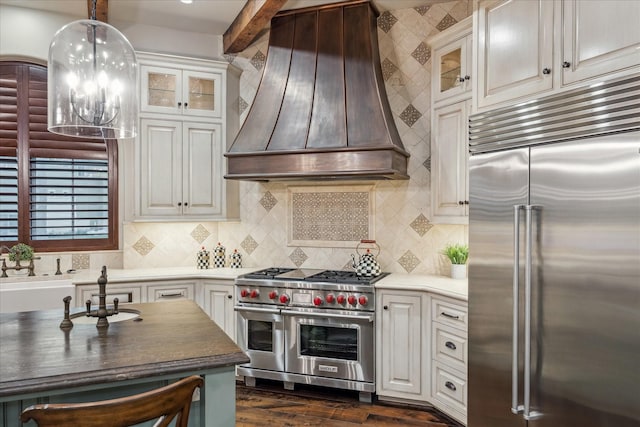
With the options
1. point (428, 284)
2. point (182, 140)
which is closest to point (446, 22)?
point (428, 284)

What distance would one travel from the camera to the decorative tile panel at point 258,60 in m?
4.36

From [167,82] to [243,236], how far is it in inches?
62.7

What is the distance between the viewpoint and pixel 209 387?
166 centimetres

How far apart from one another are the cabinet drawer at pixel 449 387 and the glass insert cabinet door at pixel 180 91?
2.90 m

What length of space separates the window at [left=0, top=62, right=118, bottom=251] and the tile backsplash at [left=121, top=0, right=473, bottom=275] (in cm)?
40

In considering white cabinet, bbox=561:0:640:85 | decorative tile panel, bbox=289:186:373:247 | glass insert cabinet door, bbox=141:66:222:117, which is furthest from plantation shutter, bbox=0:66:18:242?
white cabinet, bbox=561:0:640:85

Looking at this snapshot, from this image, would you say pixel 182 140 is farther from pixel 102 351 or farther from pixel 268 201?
pixel 102 351

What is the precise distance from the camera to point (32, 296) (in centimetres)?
338

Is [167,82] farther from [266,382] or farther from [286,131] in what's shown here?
[266,382]

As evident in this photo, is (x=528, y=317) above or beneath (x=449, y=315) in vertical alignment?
above

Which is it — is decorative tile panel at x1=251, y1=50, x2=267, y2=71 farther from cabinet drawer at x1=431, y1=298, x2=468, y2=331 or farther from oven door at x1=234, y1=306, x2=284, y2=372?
cabinet drawer at x1=431, y1=298, x2=468, y2=331

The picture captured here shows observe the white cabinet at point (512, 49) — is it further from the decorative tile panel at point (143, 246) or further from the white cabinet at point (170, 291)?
the decorative tile panel at point (143, 246)

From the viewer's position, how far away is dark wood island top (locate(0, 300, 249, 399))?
1446 millimetres

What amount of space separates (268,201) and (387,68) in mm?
1649
